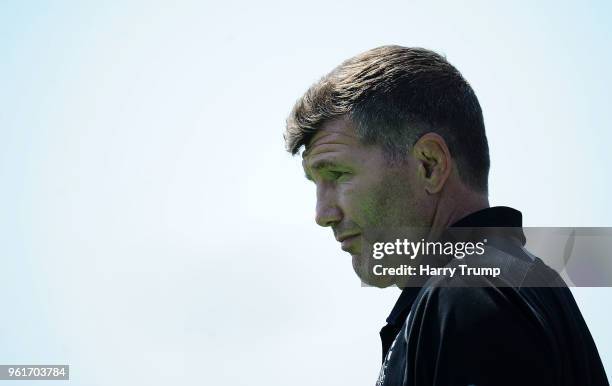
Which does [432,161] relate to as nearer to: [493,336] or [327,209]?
[327,209]

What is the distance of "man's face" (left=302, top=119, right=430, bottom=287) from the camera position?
4.35 metres

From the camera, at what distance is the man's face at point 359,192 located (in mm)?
4352

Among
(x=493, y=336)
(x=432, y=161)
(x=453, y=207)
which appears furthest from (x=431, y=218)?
(x=493, y=336)

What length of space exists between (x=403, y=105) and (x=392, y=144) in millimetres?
251

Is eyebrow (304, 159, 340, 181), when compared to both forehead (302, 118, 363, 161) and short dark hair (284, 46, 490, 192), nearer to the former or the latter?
forehead (302, 118, 363, 161)

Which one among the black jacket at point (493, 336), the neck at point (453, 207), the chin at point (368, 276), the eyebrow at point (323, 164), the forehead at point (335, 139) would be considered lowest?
the black jacket at point (493, 336)

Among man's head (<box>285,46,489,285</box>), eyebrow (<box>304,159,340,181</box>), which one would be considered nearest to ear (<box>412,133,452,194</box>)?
man's head (<box>285,46,489,285</box>)

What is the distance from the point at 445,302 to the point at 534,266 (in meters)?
0.64

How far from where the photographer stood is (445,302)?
334 cm

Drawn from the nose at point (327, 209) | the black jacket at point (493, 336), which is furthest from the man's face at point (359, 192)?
the black jacket at point (493, 336)

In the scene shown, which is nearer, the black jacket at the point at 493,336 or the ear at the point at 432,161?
the black jacket at the point at 493,336

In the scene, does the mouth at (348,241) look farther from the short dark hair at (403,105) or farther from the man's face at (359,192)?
the short dark hair at (403,105)

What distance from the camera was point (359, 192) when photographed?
4426 mm

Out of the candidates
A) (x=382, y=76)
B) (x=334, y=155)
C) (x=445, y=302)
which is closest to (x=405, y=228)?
(x=334, y=155)
